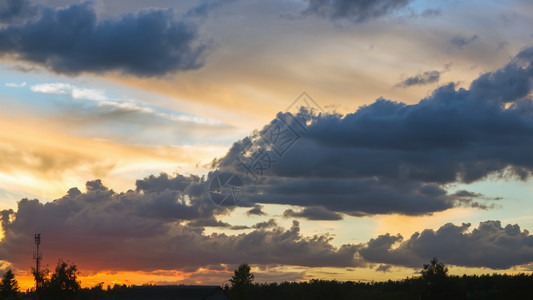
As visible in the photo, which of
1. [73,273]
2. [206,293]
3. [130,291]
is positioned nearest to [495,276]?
[206,293]

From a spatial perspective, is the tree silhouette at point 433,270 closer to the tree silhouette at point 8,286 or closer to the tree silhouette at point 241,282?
the tree silhouette at point 241,282

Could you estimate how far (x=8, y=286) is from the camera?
15025 cm

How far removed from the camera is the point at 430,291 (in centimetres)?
12775

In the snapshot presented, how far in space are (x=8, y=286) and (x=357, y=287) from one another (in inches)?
4207

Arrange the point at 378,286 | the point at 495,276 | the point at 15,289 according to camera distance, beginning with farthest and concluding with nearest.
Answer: the point at 378,286 → the point at 495,276 → the point at 15,289

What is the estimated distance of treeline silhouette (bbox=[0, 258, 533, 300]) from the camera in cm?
10781

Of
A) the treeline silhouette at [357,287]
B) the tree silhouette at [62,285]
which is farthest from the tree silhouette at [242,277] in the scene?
the tree silhouette at [62,285]

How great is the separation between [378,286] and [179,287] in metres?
81.2

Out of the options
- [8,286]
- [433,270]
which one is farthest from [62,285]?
[433,270]

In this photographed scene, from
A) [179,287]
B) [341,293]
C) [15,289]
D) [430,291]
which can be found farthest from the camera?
[341,293]

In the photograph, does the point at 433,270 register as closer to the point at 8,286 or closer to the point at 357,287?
the point at 357,287

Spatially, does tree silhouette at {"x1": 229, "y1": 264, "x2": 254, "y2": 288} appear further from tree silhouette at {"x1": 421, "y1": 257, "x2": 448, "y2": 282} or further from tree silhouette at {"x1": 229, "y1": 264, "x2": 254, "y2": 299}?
tree silhouette at {"x1": 421, "y1": 257, "x2": 448, "y2": 282}

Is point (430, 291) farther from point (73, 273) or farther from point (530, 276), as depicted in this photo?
point (73, 273)

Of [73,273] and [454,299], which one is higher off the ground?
[73,273]
